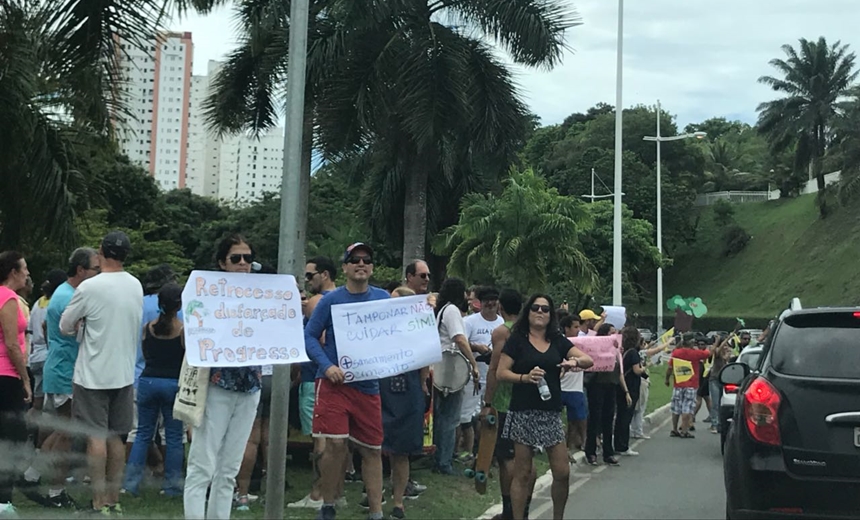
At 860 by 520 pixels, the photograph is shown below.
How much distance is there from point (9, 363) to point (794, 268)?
72.2 meters

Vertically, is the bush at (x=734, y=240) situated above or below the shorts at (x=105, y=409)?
above

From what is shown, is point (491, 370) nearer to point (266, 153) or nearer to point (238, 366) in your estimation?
point (238, 366)

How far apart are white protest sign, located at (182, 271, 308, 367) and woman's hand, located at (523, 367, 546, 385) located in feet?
5.26

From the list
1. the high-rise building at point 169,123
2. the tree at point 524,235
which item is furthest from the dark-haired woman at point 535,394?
the high-rise building at point 169,123

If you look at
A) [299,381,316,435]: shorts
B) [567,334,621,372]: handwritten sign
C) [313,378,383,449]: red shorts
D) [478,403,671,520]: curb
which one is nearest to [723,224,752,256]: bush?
[478,403,671,520]: curb

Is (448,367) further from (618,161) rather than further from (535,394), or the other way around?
(618,161)

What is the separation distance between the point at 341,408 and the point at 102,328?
179 centimetres

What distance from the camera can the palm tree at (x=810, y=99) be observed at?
249ft

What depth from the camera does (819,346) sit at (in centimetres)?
675

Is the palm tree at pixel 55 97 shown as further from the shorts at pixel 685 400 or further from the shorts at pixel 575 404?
the shorts at pixel 685 400

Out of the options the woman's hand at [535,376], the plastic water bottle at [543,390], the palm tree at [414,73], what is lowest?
the plastic water bottle at [543,390]

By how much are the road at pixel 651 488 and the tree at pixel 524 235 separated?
852 cm

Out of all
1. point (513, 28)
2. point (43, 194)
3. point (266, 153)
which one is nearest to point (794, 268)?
point (513, 28)

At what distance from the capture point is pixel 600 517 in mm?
9016
